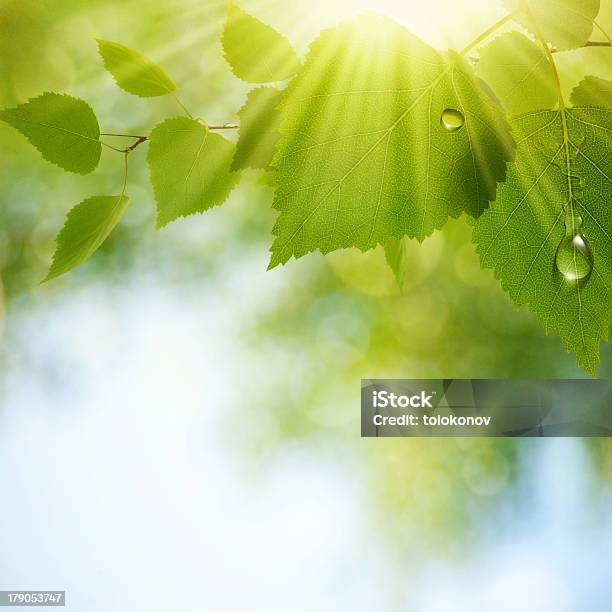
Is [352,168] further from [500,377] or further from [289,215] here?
[500,377]

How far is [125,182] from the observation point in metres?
0.17

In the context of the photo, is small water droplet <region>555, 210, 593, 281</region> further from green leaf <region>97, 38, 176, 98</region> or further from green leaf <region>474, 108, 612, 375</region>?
green leaf <region>97, 38, 176, 98</region>

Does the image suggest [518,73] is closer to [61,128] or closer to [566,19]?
[566,19]

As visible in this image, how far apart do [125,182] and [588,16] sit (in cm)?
13

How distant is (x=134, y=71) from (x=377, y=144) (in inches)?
4.2

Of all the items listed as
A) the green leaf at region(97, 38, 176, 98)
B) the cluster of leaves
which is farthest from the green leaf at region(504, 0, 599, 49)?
the green leaf at region(97, 38, 176, 98)

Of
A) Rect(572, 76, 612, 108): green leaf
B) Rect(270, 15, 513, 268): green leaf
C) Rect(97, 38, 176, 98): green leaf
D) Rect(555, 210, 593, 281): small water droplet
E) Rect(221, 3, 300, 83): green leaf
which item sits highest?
Rect(97, 38, 176, 98): green leaf

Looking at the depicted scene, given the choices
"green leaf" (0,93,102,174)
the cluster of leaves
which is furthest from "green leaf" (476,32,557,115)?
"green leaf" (0,93,102,174)

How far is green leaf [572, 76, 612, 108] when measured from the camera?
0.11 m

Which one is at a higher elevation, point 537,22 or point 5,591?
point 537,22

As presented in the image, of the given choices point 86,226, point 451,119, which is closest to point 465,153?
point 451,119

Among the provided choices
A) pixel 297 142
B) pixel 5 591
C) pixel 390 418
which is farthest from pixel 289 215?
pixel 5 591

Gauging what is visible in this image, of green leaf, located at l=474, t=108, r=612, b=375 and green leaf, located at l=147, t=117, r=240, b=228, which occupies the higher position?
green leaf, located at l=147, t=117, r=240, b=228

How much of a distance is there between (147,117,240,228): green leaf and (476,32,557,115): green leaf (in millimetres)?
68
